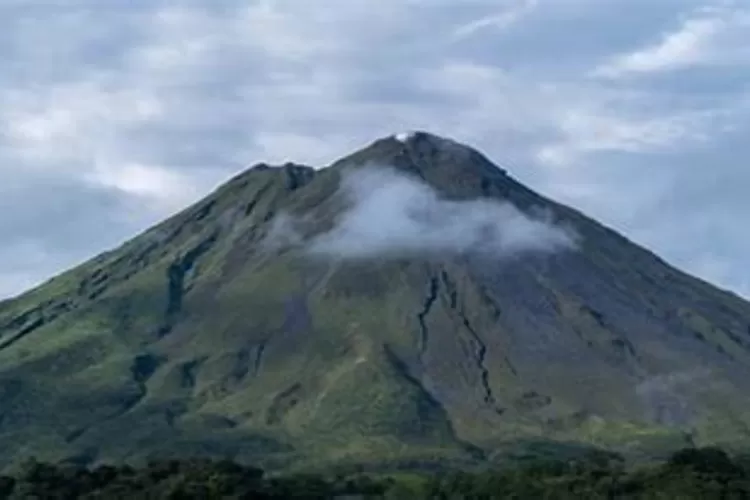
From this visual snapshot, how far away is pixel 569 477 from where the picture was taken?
144125mm

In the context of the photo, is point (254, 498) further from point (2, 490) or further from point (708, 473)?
point (708, 473)

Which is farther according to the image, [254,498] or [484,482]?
[484,482]

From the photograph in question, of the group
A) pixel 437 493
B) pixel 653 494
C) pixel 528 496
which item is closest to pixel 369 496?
pixel 437 493

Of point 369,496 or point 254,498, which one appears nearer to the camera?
point 254,498

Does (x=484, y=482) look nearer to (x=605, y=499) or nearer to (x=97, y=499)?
(x=605, y=499)

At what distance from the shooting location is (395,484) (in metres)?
154

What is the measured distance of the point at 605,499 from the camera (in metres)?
132

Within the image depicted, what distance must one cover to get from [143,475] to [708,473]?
4051 centimetres

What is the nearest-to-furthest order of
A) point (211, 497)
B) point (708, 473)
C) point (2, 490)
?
1. point (211, 497)
2. point (2, 490)
3. point (708, 473)

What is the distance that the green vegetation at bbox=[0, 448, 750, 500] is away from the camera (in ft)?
412

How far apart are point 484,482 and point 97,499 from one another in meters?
35.6

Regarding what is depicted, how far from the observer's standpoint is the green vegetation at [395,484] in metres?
126

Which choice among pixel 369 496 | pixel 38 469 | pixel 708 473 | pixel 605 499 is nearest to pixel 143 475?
pixel 38 469

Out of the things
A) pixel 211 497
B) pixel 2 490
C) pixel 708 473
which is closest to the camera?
pixel 211 497
